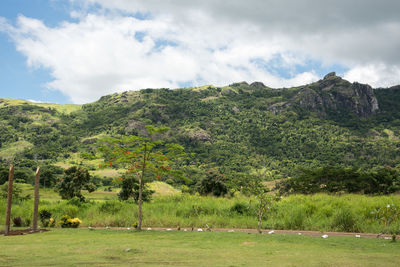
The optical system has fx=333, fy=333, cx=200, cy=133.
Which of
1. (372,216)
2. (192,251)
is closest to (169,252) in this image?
(192,251)

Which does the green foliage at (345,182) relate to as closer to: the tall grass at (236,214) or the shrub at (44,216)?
the tall grass at (236,214)

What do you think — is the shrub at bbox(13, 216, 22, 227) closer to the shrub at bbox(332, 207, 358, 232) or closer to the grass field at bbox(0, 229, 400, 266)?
the grass field at bbox(0, 229, 400, 266)

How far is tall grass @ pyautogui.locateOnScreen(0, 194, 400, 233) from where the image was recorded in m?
13.7

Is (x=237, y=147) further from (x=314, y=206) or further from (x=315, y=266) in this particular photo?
(x=315, y=266)

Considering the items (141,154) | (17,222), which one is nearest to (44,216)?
(17,222)

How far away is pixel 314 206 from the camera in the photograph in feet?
53.7

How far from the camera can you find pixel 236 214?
17.5m

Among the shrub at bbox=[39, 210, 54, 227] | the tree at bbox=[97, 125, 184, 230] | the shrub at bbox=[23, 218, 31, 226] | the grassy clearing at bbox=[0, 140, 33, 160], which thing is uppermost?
the grassy clearing at bbox=[0, 140, 33, 160]

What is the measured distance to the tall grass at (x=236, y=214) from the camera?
13.7m

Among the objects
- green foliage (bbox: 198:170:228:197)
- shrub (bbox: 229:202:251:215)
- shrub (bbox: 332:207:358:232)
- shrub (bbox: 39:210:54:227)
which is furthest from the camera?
green foliage (bbox: 198:170:228:197)

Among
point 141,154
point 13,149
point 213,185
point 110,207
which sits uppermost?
point 13,149

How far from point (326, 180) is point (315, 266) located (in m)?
48.7

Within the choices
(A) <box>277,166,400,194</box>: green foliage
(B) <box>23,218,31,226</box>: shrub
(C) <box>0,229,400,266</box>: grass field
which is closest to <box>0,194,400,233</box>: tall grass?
(B) <box>23,218,31,226</box>: shrub

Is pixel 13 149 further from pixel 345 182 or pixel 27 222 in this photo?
pixel 27 222
